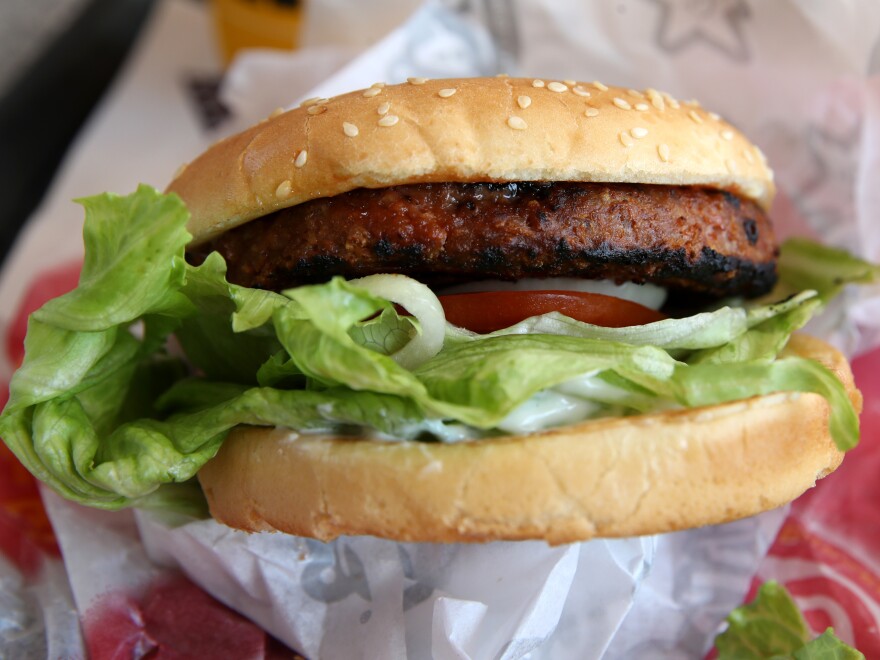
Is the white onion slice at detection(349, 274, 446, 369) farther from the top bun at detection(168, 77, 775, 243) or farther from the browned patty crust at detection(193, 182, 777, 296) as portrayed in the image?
the top bun at detection(168, 77, 775, 243)

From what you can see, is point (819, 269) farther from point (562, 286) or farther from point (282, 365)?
point (282, 365)

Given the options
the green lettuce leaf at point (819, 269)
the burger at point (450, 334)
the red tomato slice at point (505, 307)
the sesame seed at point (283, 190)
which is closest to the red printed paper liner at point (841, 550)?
the green lettuce leaf at point (819, 269)

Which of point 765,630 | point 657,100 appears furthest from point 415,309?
point 765,630

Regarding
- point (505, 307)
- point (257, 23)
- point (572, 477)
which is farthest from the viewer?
point (257, 23)

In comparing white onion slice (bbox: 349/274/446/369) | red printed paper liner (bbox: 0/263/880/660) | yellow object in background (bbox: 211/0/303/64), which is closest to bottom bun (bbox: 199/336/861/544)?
white onion slice (bbox: 349/274/446/369)

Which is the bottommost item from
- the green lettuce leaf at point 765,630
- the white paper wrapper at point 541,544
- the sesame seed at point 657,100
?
the green lettuce leaf at point 765,630

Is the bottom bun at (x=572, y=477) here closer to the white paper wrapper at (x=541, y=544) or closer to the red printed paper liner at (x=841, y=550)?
the white paper wrapper at (x=541, y=544)

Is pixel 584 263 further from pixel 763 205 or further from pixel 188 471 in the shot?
pixel 188 471
